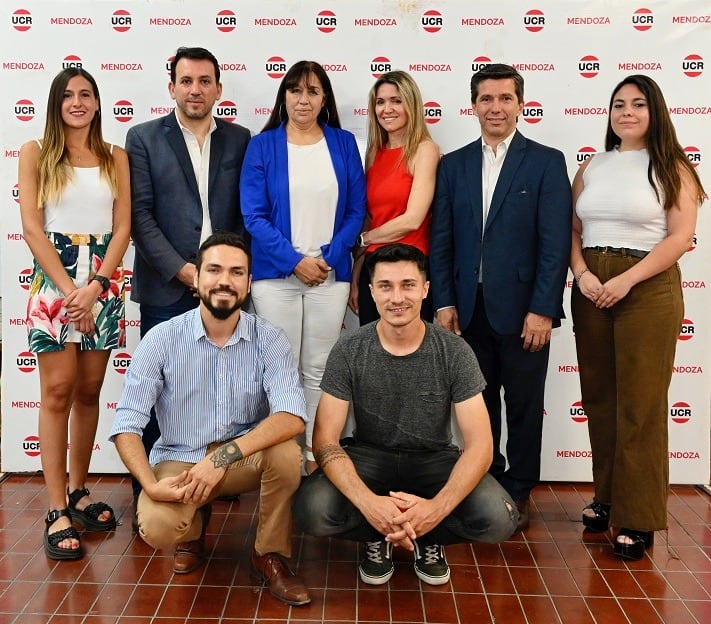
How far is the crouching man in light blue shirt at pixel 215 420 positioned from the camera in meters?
2.64

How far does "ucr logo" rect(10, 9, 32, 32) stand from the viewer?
12.3 ft

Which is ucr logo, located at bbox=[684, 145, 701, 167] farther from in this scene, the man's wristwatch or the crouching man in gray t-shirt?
the man's wristwatch

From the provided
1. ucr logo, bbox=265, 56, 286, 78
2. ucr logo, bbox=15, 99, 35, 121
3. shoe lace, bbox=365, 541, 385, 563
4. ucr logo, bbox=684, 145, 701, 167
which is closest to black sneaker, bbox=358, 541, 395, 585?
shoe lace, bbox=365, 541, 385, 563

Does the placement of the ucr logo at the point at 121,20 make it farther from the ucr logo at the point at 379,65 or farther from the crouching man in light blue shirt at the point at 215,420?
the crouching man in light blue shirt at the point at 215,420

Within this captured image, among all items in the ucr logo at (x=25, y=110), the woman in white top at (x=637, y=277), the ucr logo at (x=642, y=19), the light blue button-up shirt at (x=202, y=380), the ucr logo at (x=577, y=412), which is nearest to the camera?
the light blue button-up shirt at (x=202, y=380)

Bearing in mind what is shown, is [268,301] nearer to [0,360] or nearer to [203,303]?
[203,303]

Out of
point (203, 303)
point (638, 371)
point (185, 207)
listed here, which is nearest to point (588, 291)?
point (638, 371)

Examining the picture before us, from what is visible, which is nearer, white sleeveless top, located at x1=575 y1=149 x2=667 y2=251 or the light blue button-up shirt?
the light blue button-up shirt

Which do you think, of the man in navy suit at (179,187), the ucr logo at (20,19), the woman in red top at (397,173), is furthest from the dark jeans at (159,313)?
the ucr logo at (20,19)

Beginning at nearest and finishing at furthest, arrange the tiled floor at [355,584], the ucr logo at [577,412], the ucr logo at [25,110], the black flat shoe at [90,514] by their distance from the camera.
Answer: the tiled floor at [355,584] < the black flat shoe at [90,514] < the ucr logo at [25,110] < the ucr logo at [577,412]

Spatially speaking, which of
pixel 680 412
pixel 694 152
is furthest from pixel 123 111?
pixel 680 412

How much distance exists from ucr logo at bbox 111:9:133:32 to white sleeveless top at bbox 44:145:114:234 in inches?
40.6

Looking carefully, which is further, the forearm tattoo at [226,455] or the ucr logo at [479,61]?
the ucr logo at [479,61]

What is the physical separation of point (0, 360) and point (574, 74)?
313cm
